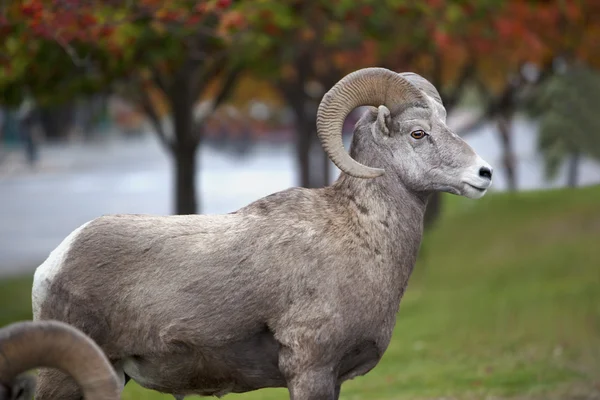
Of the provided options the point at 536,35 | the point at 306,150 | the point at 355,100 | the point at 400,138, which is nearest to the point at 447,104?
the point at 306,150

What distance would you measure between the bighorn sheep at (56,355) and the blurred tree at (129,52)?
492cm

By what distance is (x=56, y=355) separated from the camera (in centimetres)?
542

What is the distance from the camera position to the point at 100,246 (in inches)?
246

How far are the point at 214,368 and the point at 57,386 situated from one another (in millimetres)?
945

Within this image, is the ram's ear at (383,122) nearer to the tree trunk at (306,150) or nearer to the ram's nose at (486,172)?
the ram's nose at (486,172)

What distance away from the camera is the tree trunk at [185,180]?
18.7 m

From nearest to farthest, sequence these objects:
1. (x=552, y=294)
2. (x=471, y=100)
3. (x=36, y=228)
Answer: (x=552, y=294)
(x=36, y=228)
(x=471, y=100)

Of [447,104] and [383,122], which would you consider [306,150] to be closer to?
[447,104]

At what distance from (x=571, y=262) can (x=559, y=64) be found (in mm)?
6506

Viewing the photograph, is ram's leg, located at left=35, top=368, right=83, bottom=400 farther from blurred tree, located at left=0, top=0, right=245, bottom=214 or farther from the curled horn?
blurred tree, located at left=0, top=0, right=245, bottom=214

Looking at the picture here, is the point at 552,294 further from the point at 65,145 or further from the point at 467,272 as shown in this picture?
the point at 65,145

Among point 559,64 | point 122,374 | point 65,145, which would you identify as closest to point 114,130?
point 65,145

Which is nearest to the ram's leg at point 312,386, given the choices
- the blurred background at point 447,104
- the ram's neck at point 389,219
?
the ram's neck at point 389,219

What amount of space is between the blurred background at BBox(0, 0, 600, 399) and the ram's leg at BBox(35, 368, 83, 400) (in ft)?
17.9
